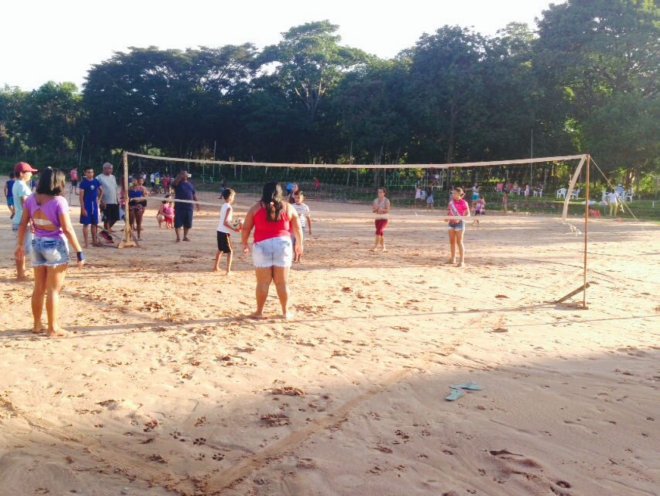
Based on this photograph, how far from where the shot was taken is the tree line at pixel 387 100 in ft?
103

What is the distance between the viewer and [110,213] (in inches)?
493

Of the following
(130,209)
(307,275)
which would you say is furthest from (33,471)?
(130,209)

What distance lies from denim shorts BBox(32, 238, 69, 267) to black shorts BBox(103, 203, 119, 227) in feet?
22.3

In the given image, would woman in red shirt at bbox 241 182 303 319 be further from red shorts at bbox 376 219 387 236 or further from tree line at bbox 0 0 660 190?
tree line at bbox 0 0 660 190

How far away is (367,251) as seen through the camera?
13500mm

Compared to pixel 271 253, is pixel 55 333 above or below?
below

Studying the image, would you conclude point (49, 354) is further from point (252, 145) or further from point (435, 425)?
point (252, 145)

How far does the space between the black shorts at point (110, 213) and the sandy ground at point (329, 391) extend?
3.18 m

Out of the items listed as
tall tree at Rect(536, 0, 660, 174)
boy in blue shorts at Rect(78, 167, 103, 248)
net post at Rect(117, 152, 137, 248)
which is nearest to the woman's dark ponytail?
boy in blue shorts at Rect(78, 167, 103, 248)

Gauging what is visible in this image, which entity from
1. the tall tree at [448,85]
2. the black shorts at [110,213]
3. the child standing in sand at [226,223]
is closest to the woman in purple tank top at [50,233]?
the child standing in sand at [226,223]

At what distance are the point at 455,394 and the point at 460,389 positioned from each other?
138mm

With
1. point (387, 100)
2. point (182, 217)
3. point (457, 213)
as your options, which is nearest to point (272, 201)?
point (457, 213)

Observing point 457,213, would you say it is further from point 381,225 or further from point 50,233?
point 50,233

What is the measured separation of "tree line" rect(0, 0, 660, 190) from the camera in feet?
103
